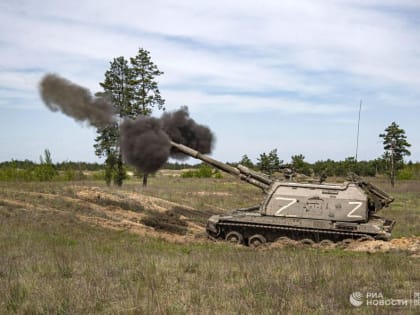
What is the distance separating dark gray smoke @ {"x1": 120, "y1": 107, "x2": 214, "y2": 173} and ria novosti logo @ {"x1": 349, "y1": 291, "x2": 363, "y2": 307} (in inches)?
421

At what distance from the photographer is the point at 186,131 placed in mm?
19734

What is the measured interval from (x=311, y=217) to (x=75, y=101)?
8812 mm

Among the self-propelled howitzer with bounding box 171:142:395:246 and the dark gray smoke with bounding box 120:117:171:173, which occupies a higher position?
the dark gray smoke with bounding box 120:117:171:173

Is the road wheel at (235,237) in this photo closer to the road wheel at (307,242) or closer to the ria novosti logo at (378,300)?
the road wheel at (307,242)

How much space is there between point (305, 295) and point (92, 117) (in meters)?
12.4

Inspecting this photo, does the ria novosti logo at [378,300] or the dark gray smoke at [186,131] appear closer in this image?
the ria novosti logo at [378,300]

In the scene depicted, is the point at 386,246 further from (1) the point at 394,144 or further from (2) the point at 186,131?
(1) the point at 394,144

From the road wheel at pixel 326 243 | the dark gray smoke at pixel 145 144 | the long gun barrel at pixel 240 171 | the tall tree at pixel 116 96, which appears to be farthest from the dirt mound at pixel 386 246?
the tall tree at pixel 116 96

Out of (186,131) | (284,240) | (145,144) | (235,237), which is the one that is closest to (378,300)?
(284,240)

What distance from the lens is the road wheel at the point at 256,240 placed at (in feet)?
53.5

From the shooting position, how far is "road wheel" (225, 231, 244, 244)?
16.6m

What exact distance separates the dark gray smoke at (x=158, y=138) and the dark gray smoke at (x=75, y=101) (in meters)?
0.84

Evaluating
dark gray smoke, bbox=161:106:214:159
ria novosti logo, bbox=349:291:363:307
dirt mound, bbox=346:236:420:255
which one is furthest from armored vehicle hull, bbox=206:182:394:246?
ria novosti logo, bbox=349:291:363:307

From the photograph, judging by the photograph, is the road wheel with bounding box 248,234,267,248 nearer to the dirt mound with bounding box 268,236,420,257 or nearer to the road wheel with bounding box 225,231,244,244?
the road wheel with bounding box 225,231,244,244
